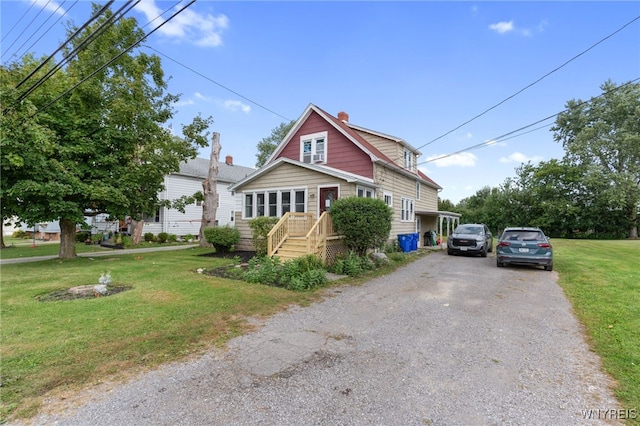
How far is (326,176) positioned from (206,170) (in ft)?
62.6

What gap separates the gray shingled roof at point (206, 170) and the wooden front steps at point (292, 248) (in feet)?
55.6

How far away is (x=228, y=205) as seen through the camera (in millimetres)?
29516

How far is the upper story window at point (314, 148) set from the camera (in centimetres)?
1616

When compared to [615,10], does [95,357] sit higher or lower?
lower

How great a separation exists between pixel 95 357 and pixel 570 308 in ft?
28.0

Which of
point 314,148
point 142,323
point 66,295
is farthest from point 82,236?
point 142,323

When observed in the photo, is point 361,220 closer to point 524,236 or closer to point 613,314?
point 524,236

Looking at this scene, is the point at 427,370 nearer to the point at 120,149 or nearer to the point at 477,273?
the point at 477,273

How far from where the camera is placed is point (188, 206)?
25109 millimetres

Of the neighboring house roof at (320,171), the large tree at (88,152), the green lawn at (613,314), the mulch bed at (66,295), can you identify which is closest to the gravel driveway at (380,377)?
the green lawn at (613,314)

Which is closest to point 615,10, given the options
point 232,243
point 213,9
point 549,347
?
point 549,347

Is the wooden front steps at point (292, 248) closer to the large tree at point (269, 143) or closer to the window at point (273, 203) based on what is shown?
the window at point (273, 203)

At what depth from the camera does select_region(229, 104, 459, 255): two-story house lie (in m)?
13.2

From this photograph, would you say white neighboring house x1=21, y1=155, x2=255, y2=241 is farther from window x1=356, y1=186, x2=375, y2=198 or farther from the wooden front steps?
the wooden front steps
